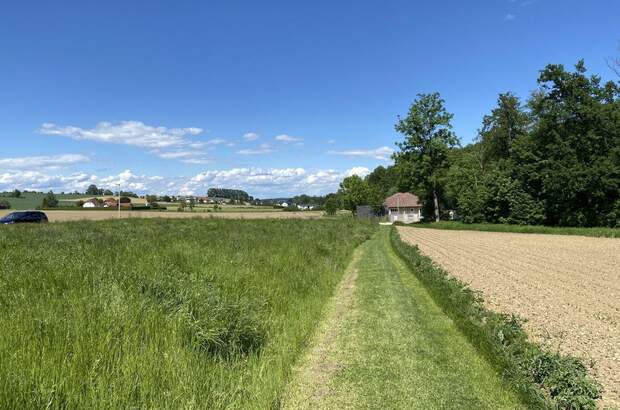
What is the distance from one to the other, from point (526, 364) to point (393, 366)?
1754 millimetres

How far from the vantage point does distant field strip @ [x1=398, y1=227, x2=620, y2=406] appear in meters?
6.44

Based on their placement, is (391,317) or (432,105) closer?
(391,317)

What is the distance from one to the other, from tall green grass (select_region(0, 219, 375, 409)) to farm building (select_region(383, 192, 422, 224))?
86135mm

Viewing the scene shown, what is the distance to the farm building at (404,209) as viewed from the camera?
92287 mm

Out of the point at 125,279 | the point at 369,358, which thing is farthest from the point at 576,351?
the point at 125,279

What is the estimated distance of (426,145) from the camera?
226ft

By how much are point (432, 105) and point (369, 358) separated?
2708 inches

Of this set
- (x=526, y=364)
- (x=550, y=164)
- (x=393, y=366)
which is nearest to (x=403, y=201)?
(x=550, y=164)

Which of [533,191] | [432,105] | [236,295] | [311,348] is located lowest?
[311,348]

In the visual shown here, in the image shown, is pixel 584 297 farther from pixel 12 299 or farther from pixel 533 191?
pixel 533 191

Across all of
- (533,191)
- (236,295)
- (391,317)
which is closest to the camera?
(236,295)

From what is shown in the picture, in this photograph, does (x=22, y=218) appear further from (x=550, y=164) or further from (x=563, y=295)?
(x=550, y=164)

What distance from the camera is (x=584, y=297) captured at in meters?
10.5

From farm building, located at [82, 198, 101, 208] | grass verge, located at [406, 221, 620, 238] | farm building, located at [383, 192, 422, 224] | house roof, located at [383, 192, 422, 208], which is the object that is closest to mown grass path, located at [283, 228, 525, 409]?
grass verge, located at [406, 221, 620, 238]
